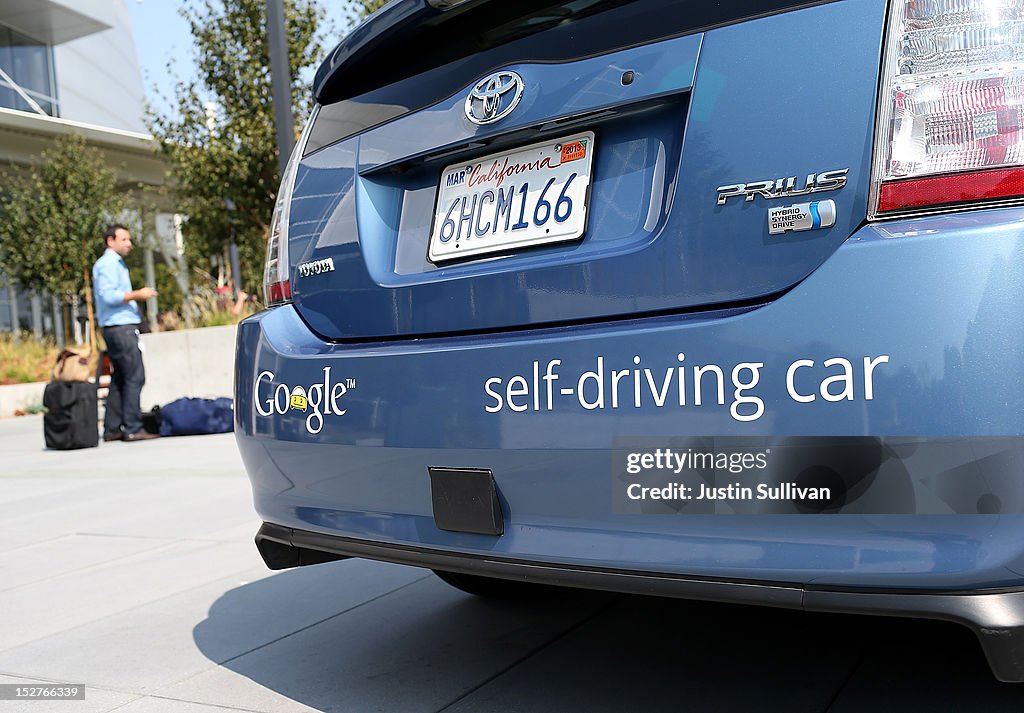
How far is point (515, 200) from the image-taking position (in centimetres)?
193

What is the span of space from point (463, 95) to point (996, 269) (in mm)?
1083

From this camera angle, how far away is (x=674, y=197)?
5.49ft

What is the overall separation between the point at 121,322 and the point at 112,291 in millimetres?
278

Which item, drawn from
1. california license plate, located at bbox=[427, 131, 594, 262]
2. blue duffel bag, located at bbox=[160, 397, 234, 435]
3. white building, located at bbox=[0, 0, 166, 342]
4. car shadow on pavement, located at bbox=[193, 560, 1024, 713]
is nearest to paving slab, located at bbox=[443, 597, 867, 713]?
car shadow on pavement, located at bbox=[193, 560, 1024, 713]

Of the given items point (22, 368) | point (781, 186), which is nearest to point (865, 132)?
point (781, 186)

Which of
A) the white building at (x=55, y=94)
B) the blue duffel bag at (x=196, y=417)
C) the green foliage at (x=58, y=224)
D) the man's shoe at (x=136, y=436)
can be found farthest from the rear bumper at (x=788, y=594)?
the white building at (x=55, y=94)

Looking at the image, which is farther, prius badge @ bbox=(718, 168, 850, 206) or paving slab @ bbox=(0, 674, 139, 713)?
paving slab @ bbox=(0, 674, 139, 713)

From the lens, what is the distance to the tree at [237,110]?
12.6m

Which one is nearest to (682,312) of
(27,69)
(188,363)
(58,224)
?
(188,363)

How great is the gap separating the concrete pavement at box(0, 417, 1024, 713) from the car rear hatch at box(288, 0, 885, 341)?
916 mm

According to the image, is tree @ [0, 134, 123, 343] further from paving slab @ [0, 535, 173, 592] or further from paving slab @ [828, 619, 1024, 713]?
paving slab @ [828, 619, 1024, 713]

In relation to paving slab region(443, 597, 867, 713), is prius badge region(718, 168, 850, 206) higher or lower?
higher

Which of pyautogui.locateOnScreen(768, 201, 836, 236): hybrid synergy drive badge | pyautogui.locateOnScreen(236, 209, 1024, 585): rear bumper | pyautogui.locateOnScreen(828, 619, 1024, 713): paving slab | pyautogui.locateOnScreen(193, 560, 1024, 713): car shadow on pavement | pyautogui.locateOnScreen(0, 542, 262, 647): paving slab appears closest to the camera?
pyautogui.locateOnScreen(236, 209, 1024, 585): rear bumper

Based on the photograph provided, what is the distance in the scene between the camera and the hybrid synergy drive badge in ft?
4.92
